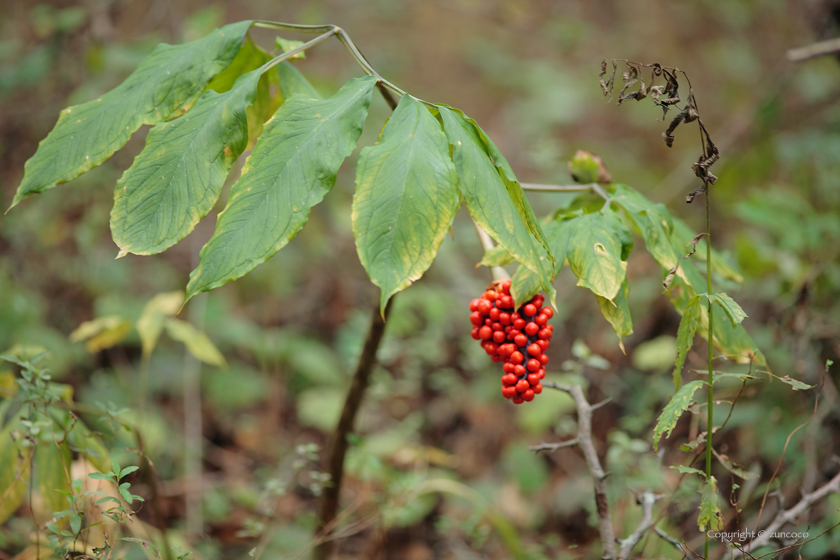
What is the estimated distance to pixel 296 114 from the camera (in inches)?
40.3

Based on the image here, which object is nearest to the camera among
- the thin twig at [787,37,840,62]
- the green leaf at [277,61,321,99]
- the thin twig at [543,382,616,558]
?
the thin twig at [543,382,616,558]

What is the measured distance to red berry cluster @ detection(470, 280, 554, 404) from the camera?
1.16 m

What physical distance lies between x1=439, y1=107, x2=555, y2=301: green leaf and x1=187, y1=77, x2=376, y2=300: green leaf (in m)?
0.20

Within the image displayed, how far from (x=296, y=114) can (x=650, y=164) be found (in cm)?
532

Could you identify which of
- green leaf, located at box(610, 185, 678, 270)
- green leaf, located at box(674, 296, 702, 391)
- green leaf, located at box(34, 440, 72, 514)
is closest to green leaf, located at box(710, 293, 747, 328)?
green leaf, located at box(674, 296, 702, 391)

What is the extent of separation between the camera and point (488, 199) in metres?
0.97

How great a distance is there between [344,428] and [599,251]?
956mm

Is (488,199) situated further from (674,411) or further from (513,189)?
(674,411)

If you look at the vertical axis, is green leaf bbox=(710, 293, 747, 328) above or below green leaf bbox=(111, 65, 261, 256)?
below

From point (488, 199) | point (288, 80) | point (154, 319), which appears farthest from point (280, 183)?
point (154, 319)

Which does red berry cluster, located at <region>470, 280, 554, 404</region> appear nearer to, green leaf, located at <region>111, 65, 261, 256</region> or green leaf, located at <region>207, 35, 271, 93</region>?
green leaf, located at <region>111, 65, 261, 256</region>

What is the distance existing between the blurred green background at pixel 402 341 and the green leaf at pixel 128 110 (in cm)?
101

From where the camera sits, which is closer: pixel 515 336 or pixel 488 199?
pixel 488 199

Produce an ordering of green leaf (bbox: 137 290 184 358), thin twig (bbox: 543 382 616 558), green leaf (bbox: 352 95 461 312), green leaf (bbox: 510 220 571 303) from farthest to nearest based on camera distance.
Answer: green leaf (bbox: 137 290 184 358) < thin twig (bbox: 543 382 616 558) < green leaf (bbox: 510 220 571 303) < green leaf (bbox: 352 95 461 312)
